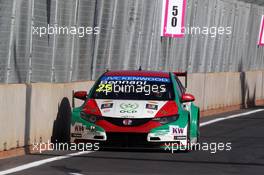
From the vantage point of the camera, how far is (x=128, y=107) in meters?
17.6

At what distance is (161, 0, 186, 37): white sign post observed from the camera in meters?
29.1

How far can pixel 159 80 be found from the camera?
1872cm

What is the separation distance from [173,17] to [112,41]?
329cm

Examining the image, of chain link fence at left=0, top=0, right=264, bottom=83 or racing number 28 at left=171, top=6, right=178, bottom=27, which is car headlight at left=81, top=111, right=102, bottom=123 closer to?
chain link fence at left=0, top=0, right=264, bottom=83

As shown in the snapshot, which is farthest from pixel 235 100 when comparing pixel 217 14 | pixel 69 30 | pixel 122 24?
pixel 69 30

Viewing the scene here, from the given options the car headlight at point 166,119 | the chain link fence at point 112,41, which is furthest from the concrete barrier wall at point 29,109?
Answer: the car headlight at point 166,119

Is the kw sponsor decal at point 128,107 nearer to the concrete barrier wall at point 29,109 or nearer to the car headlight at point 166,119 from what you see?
the car headlight at point 166,119

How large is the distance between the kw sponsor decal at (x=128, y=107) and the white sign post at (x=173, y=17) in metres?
11.5

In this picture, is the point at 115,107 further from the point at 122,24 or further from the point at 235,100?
the point at 235,100

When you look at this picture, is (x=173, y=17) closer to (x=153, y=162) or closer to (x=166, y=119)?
(x=166, y=119)

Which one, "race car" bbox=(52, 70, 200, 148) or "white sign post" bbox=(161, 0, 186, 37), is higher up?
"white sign post" bbox=(161, 0, 186, 37)

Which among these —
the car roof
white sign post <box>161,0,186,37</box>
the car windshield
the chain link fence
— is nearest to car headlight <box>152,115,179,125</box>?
the car windshield

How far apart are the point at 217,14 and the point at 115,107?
21.2 metres

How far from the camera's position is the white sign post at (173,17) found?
95.6 feet
